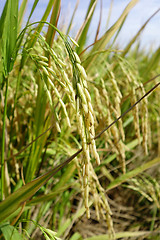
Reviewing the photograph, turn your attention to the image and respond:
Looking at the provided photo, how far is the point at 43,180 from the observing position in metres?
0.60

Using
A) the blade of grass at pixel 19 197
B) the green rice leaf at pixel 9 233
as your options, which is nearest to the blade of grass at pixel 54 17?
the blade of grass at pixel 19 197

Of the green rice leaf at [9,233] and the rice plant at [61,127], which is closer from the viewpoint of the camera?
the rice plant at [61,127]

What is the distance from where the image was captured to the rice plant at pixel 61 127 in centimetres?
50

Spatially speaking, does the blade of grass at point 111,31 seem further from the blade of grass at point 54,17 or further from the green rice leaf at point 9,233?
the green rice leaf at point 9,233

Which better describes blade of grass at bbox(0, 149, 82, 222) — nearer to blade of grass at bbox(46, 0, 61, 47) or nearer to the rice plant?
the rice plant

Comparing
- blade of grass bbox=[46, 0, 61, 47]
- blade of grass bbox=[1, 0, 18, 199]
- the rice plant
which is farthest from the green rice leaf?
blade of grass bbox=[46, 0, 61, 47]

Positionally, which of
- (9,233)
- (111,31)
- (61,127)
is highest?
(111,31)

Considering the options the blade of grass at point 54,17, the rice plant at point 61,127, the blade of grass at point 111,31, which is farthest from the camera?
the blade of grass at point 111,31

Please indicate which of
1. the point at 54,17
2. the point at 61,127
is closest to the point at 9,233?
the point at 61,127

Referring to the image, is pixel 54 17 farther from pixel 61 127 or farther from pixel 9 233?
pixel 9 233

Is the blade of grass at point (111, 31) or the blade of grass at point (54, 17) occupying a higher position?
the blade of grass at point (54, 17)

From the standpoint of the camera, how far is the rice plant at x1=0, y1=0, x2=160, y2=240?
0.50 meters

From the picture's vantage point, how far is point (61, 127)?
1045 mm

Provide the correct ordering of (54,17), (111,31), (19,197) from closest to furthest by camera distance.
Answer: (19,197) < (54,17) < (111,31)
